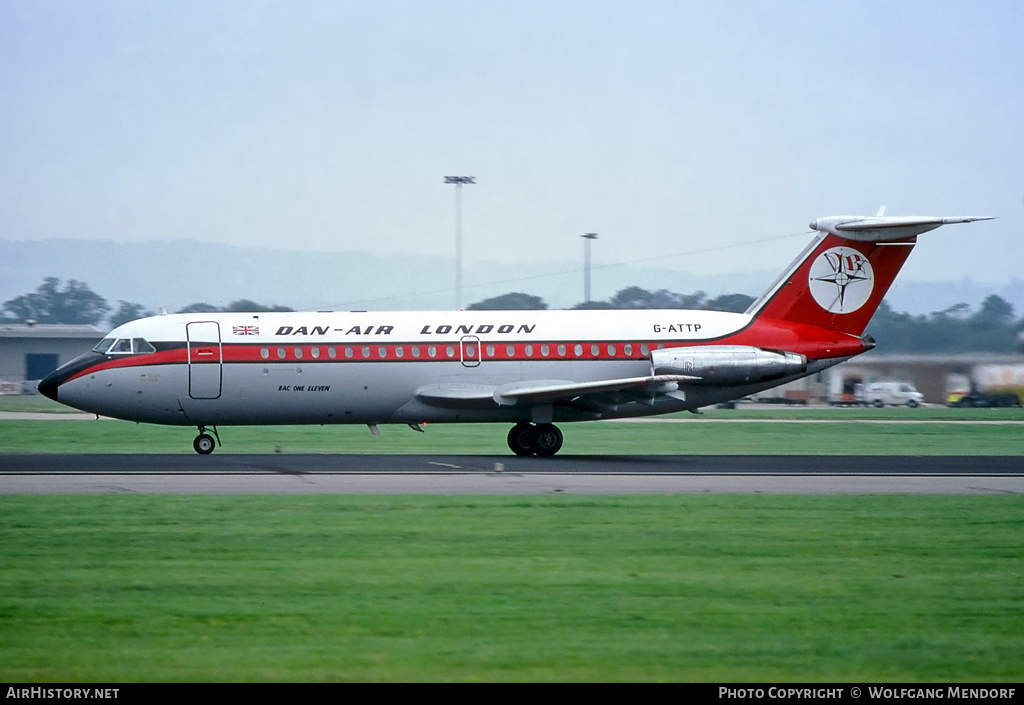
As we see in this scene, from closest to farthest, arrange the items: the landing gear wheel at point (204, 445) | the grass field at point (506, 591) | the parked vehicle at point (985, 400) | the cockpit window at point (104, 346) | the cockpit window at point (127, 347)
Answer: the grass field at point (506, 591) → the cockpit window at point (127, 347) → the cockpit window at point (104, 346) → the landing gear wheel at point (204, 445) → the parked vehicle at point (985, 400)

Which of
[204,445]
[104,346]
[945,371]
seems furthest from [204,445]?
[945,371]

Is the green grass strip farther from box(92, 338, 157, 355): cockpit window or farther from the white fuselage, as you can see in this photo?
box(92, 338, 157, 355): cockpit window

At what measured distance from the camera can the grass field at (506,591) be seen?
374 inches

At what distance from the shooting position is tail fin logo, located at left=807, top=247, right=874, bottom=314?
30.6m

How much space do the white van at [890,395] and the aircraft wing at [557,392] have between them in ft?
126

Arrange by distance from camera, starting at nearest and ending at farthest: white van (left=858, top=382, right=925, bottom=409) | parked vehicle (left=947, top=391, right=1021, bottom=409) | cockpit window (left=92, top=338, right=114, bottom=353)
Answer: cockpit window (left=92, top=338, right=114, bottom=353) < parked vehicle (left=947, top=391, right=1021, bottom=409) < white van (left=858, top=382, right=925, bottom=409)

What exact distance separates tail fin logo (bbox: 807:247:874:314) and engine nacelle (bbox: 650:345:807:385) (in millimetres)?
2305

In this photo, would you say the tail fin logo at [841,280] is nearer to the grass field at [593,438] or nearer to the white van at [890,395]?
the grass field at [593,438]

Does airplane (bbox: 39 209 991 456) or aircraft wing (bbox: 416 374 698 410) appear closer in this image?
aircraft wing (bbox: 416 374 698 410)

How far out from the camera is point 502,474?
2406 cm

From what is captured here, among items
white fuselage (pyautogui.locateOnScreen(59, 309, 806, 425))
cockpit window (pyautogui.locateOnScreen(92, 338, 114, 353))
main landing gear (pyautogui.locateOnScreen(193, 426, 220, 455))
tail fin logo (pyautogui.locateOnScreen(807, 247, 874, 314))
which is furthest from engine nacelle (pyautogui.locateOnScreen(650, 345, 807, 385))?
cockpit window (pyautogui.locateOnScreen(92, 338, 114, 353))

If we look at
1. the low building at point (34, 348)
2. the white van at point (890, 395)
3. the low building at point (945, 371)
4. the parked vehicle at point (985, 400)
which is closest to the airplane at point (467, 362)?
the low building at point (945, 371)

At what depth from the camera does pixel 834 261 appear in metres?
30.8

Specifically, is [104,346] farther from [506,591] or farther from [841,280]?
[506,591]
